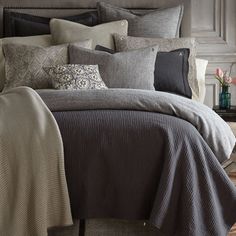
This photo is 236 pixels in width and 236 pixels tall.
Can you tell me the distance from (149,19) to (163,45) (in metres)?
0.31

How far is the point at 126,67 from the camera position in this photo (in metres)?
3.74

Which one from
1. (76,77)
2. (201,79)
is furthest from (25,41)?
(201,79)

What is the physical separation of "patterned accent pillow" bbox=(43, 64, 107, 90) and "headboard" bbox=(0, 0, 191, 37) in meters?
0.96

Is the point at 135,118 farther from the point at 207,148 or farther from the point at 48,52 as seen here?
the point at 48,52

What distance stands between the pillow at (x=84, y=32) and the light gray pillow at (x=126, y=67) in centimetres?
33

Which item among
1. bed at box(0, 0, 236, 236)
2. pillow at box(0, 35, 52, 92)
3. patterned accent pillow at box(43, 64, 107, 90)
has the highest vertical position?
pillow at box(0, 35, 52, 92)

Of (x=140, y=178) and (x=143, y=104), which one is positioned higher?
(x=143, y=104)

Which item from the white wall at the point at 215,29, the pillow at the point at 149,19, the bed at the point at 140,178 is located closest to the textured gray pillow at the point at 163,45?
the pillow at the point at 149,19

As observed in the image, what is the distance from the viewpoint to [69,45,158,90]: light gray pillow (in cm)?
374

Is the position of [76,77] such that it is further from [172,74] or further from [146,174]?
[146,174]

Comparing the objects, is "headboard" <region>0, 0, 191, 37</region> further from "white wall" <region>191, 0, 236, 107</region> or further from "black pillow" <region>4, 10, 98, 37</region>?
"white wall" <region>191, 0, 236, 107</region>

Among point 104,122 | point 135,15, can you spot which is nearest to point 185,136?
point 104,122

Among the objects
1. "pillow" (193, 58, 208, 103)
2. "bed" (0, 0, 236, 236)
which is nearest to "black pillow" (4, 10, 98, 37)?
"pillow" (193, 58, 208, 103)

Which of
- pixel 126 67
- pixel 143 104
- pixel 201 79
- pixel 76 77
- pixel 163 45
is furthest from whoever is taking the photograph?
pixel 201 79
